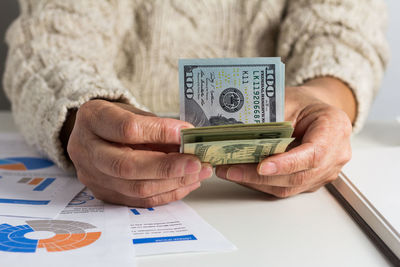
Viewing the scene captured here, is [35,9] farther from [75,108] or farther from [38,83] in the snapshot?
[75,108]

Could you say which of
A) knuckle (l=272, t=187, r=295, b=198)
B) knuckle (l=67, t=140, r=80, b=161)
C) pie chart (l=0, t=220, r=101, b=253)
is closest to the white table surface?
knuckle (l=272, t=187, r=295, b=198)

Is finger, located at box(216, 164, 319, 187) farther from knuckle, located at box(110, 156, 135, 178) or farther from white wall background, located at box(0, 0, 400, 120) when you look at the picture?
white wall background, located at box(0, 0, 400, 120)

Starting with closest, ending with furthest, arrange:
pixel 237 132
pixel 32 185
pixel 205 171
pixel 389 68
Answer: pixel 237 132 → pixel 205 171 → pixel 32 185 → pixel 389 68

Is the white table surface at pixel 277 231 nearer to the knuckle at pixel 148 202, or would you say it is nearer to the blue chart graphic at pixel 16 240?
the knuckle at pixel 148 202

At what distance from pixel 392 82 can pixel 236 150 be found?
1.55 metres

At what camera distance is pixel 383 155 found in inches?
39.9

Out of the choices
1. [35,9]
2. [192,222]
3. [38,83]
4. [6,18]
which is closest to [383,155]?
[192,222]

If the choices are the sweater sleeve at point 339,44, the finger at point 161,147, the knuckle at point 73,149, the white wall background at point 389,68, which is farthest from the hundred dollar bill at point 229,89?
the white wall background at point 389,68

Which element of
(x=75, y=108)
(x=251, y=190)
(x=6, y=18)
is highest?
(x=6, y=18)

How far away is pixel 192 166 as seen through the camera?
2.27 ft

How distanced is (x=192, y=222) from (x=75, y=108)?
1.19ft

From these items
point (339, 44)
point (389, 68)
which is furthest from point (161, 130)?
point (389, 68)

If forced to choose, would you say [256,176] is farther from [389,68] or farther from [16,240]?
[389,68]

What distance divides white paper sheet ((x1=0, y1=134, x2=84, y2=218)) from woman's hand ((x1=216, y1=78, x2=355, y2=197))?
0.31 metres
